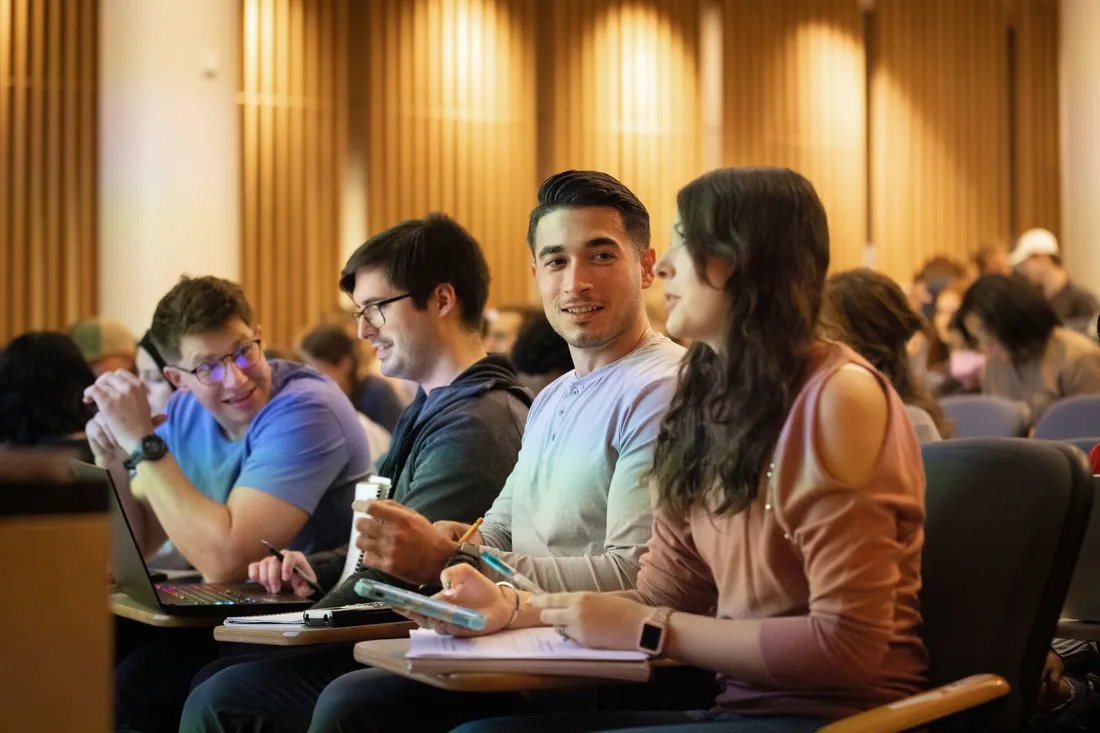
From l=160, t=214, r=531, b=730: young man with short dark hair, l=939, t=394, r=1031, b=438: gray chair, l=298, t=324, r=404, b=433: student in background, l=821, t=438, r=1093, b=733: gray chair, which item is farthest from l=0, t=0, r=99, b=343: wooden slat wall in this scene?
l=821, t=438, r=1093, b=733: gray chair

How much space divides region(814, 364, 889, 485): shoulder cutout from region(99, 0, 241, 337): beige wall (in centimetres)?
687

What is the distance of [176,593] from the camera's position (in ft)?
9.28

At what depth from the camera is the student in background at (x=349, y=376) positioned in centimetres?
596

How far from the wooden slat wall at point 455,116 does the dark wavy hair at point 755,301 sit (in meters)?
7.48

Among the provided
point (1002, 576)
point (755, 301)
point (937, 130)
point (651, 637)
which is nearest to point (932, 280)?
point (937, 130)

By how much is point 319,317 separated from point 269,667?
6.50 meters

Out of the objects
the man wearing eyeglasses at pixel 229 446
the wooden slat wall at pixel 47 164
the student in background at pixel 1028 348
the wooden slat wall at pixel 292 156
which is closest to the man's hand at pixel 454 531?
the man wearing eyeglasses at pixel 229 446

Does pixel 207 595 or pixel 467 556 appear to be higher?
pixel 467 556

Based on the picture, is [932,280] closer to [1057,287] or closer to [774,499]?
[1057,287]

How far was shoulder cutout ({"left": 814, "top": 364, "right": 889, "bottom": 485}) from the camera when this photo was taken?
173 centimetres

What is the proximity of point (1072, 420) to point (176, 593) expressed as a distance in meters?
2.60

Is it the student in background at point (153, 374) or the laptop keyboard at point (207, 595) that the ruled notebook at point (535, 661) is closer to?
the laptop keyboard at point (207, 595)

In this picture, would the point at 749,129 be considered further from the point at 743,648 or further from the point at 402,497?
the point at 743,648

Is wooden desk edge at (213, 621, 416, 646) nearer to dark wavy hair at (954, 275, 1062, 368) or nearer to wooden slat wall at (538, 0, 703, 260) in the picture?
dark wavy hair at (954, 275, 1062, 368)
